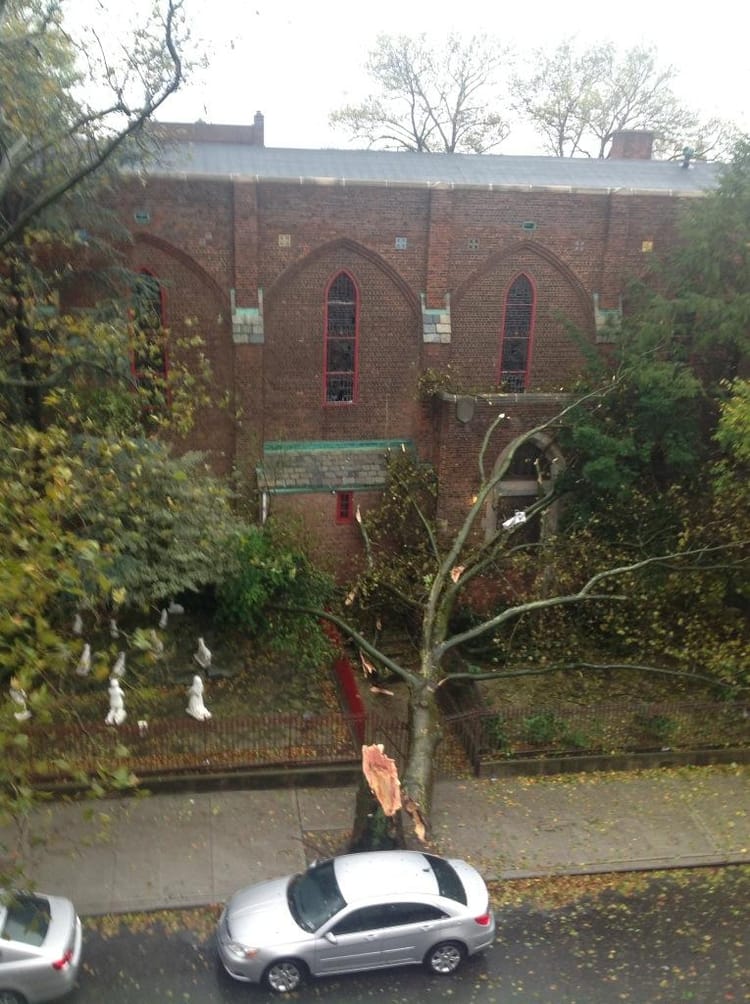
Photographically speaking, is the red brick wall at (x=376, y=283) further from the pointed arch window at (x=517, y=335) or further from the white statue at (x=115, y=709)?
the white statue at (x=115, y=709)

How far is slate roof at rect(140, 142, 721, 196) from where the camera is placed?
19.4 metres

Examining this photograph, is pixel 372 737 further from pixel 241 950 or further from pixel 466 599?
pixel 466 599

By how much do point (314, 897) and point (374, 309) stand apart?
490 inches

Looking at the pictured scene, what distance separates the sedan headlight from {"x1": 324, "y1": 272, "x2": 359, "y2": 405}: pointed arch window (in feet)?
38.7

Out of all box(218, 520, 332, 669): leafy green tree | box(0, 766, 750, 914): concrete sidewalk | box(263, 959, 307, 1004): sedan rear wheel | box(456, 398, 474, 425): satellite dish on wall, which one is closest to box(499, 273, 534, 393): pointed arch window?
box(456, 398, 474, 425): satellite dish on wall

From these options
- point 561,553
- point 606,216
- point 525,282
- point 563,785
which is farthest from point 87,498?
point 606,216

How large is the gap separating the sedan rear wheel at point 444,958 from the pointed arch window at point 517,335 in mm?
12248

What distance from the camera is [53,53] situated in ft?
39.2

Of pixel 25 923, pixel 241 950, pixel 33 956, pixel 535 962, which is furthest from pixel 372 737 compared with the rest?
pixel 33 956

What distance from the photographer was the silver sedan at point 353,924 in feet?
28.6

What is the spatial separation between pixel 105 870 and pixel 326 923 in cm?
348

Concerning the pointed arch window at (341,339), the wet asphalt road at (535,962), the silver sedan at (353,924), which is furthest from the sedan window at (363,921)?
the pointed arch window at (341,339)

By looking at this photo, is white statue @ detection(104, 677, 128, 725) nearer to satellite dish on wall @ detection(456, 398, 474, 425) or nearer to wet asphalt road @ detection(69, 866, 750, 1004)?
wet asphalt road @ detection(69, 866, 750, 1004)

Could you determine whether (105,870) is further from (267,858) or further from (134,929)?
(267,858)
